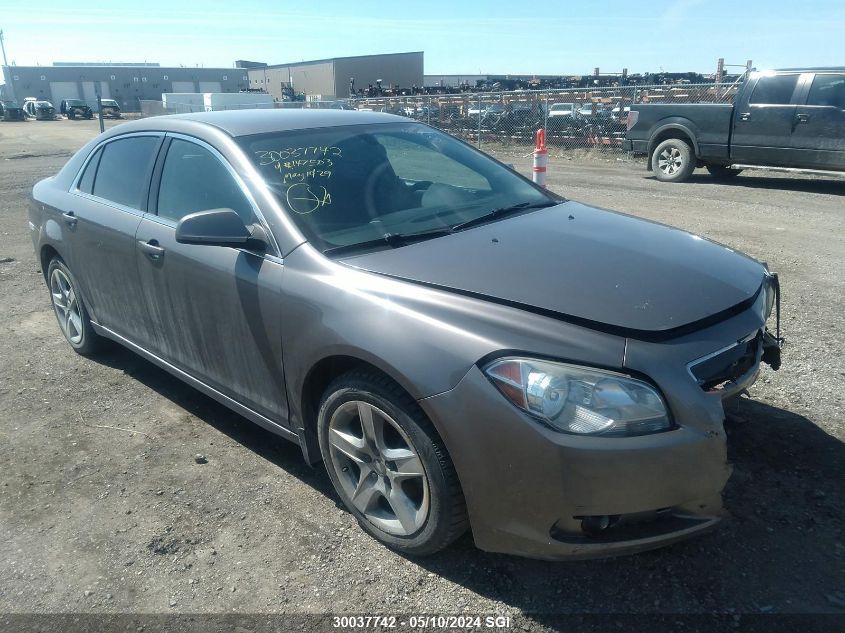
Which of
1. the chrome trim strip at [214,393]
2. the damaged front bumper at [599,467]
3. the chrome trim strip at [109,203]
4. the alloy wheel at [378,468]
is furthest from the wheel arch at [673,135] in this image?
the alloy wheel at [378,468]

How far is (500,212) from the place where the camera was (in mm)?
3471

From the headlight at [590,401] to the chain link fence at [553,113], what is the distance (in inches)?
579

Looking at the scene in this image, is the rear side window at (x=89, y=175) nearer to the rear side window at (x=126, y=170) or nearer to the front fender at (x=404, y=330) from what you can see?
the rear side window at (x=126, y=170)

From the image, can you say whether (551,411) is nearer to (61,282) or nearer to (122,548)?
(122,548)

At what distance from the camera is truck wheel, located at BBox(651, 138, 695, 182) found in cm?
1255

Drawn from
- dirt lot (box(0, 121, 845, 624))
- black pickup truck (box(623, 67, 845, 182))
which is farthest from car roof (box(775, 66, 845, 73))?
dirt lot (box(0, 121, 845, 624))

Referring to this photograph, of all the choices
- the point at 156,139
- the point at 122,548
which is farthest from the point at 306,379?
the point at 156,139

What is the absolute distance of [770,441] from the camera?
3.45 meters

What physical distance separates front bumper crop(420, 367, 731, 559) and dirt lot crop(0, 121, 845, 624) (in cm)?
36

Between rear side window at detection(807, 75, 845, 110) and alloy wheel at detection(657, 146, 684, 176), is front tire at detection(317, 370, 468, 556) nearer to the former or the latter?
rear side window at detection(807, 75, 845, 110)

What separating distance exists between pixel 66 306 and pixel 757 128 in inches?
438

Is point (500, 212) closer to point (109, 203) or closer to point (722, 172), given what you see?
point (109, 203)

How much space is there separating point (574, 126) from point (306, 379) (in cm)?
1749

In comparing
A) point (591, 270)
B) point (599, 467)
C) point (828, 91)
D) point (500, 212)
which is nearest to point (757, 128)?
point (828, 91)
